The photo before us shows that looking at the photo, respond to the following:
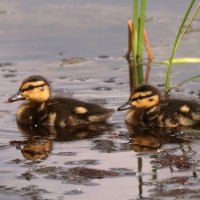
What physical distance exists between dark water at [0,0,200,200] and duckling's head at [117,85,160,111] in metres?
0.21

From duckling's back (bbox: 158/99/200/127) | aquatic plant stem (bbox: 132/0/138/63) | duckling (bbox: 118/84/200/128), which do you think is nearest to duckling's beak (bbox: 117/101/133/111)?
duckling (bbox: 118/84/200/128)

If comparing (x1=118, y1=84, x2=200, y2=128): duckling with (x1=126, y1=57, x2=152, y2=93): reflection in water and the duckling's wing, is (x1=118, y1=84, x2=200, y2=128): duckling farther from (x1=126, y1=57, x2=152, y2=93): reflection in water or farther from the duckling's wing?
(x1=126, y1=57, x2=152, y2=93): reflection in water

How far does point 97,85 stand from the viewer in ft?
30.7

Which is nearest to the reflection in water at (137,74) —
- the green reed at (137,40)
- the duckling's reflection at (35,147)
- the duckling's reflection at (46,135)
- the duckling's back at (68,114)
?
the green reed at (137,40)

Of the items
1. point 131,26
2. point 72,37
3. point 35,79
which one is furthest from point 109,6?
point 35,79

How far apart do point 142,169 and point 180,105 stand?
156 cm

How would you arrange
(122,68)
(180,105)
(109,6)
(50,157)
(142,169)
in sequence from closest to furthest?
1. (142,169)
2. (50,157)
3. (180,105)
4. (122,68)
5. (109,6)

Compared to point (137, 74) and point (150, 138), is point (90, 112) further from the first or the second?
point (137, 74)

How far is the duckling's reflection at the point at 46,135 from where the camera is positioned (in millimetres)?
7121

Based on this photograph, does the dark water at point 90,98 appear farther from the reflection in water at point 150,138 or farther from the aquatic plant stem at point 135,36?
the aquatic plant stem at point 135,36

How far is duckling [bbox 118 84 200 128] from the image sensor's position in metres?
7.89

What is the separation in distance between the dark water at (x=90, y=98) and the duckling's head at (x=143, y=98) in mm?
207

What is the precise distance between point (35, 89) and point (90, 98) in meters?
0.70

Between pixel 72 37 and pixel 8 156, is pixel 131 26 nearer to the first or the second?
pixel 72 37
